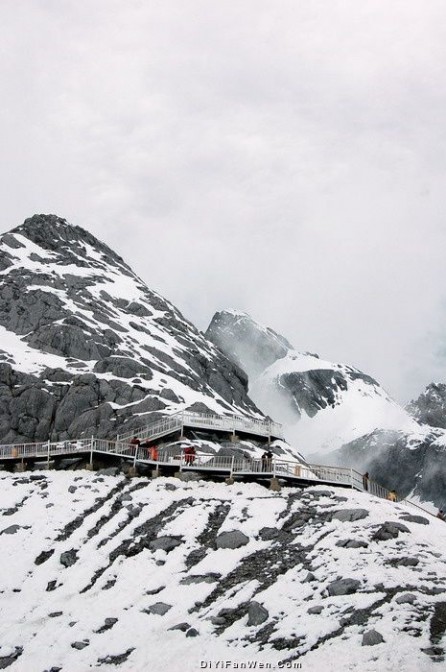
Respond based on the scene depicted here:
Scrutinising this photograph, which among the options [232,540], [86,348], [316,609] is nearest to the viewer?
[316,609]

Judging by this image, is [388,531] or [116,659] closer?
[116,659]

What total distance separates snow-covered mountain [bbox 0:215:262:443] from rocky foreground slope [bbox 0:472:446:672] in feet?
86.5

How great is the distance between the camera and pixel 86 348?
3211 inches

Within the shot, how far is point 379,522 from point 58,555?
15.7 m

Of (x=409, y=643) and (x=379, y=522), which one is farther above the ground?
(x=379, y=522)

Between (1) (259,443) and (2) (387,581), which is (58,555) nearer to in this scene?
(2) (387,581)

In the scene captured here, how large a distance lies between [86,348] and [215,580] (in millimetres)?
55291

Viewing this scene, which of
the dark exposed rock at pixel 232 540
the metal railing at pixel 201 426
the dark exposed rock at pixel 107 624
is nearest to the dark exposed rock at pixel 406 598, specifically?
the dark exposed rock at pixel 232 540

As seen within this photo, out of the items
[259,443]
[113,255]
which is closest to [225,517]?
[259,443]

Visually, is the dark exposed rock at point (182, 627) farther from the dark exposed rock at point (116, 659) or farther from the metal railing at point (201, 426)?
the metal railing at point (201, 426)

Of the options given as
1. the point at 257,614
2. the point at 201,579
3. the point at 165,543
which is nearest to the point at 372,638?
the point at 257,614

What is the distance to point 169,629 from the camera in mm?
25641

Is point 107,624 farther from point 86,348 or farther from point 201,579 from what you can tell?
point 86,348

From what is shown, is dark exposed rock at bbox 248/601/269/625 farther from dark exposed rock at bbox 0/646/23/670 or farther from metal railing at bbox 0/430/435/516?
metal railing at bbox 0/430/435/516
